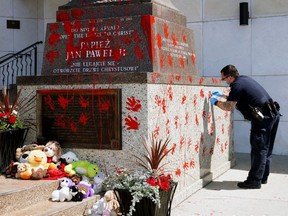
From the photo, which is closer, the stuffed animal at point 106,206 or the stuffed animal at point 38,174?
the stuffed animal at point 106,206

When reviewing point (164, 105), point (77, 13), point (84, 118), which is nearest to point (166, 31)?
point (164, 105)

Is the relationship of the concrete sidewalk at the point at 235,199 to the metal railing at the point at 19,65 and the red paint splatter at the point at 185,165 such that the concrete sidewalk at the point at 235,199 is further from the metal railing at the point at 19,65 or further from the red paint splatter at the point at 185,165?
the metal railing at the point at 19,65

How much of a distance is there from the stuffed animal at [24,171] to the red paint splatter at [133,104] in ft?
4.46

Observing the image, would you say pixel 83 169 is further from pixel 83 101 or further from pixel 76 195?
pixel 83 101

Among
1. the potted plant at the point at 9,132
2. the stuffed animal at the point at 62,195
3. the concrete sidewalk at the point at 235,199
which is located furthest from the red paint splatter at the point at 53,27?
the concrete sidewalk at the point at 235,199

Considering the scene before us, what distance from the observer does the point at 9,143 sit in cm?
606

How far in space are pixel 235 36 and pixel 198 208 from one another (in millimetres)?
5899

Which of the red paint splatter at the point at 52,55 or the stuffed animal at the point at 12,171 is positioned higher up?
the red paint splatter at the point at 52,55

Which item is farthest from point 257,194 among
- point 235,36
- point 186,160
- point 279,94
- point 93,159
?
point 235,36

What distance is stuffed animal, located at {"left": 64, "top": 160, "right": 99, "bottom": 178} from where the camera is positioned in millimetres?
5766

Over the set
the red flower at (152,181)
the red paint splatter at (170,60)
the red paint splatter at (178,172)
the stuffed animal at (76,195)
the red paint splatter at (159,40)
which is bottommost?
the stuffed animal at (76,195)

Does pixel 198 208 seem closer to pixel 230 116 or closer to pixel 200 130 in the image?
pixel 200 130

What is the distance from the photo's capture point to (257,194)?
667 cm

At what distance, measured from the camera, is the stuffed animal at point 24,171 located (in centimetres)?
559
